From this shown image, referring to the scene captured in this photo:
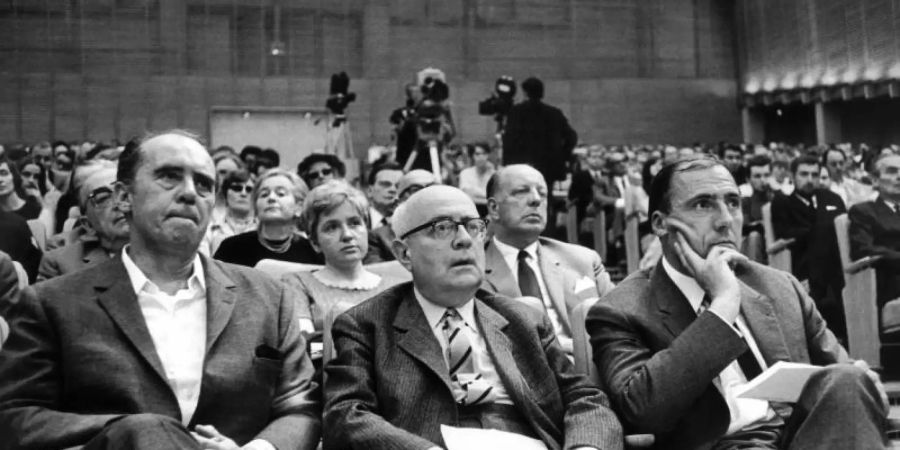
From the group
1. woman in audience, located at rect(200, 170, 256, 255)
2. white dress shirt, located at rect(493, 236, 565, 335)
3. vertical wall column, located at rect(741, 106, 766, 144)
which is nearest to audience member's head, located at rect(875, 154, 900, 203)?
white dress shirt, located at rect(493, 236, 565, 335)

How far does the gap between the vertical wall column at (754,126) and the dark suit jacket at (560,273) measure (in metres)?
14.4

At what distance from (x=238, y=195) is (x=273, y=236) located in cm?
107

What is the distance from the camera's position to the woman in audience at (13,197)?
5348 millimetres

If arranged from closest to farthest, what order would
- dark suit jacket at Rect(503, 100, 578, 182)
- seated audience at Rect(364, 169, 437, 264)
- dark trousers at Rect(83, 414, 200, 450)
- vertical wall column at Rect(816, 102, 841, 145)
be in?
dark trousers at Rect(83, 414, 200, 450) < seated audience at Rect(364, 169, 437, 264) < dark suit jacket at Rect(503, 100, 578, 182) < vertical wall column at Rect(816, 102, 841, 145)

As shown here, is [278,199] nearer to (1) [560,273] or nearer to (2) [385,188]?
(1) [560,273]

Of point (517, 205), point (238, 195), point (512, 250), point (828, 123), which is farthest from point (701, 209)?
point (828, 123)

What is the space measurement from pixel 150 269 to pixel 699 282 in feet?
4.35

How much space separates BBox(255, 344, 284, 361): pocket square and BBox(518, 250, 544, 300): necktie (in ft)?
5.85

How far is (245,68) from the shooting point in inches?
632

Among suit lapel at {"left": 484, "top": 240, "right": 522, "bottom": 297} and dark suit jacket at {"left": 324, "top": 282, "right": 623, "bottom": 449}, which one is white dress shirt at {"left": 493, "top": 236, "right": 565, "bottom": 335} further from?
dark suit jacket at {"left": 324, "top": 282, "right": 623, "bottom": 449}

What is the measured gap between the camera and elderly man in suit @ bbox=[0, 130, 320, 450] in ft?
6.81

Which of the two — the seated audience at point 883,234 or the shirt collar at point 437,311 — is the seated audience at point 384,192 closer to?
the seated audience at point 883,234

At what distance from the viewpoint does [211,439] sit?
2.04 meters

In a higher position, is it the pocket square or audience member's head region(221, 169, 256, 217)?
audience member's head region(221, 169, 256, 217)
